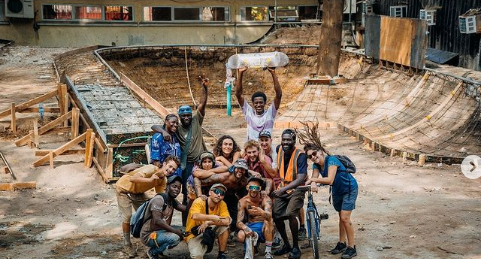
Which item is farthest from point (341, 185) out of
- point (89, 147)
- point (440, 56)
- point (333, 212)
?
point (440, 56)

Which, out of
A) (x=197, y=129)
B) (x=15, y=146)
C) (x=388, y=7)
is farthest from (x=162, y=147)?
(x=388, y=7)

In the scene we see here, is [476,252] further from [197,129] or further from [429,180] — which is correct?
A: [429,180]

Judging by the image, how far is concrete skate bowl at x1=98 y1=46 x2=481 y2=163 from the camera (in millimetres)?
18406

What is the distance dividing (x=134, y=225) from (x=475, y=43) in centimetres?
1686

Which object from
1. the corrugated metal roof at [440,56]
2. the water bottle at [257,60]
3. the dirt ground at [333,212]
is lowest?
the dirt ground at [333,212]

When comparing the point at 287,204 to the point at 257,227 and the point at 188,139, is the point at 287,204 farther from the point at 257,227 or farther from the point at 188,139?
the point at 188,139

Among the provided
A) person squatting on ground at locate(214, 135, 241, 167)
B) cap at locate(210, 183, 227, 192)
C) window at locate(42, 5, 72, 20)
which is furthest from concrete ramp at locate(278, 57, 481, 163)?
window at locate(42, 5, 72, 20)

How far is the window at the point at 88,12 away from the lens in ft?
124

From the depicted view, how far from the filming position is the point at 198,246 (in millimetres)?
9812

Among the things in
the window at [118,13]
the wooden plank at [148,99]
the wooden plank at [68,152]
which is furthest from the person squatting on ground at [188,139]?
the window at [118,13]

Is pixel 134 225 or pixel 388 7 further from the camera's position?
pixel 388 7

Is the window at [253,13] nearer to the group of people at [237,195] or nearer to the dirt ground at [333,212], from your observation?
the dirt ground at [333,212]

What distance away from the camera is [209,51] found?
32594mm

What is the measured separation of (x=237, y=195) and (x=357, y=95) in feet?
51.6
